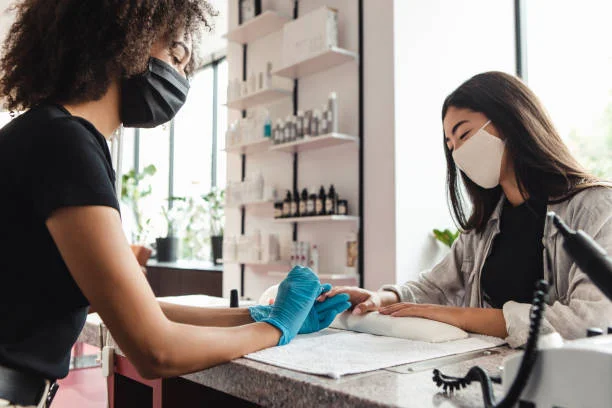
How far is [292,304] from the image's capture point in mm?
1107

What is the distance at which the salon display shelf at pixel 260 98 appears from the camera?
3.89 metres

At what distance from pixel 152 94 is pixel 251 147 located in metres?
2.94

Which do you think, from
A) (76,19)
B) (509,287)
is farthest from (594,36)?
(76,19)

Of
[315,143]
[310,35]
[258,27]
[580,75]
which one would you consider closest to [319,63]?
[310,35]

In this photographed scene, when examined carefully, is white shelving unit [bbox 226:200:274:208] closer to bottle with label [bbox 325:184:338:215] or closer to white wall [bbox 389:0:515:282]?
bottle with label [bbox 325:184:338:215]

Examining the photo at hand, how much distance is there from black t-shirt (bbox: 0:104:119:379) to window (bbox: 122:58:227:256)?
503 centimetres

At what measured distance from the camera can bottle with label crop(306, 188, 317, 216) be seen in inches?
139

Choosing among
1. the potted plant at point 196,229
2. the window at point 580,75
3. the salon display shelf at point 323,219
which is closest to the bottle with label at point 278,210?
the salon display shelf at point 323,219

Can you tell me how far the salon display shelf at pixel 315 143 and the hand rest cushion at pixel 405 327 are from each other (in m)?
2.08

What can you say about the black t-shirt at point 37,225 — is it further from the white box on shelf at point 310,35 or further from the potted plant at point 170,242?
the potted plant at point 170,242

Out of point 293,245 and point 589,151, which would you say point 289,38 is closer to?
point 293,245

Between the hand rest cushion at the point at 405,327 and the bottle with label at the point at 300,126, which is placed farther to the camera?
the bottle with label at the point at 300,126

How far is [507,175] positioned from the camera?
1629 millimetres

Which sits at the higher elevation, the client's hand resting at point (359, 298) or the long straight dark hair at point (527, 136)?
the long straight dark hair at point (527, 136)
